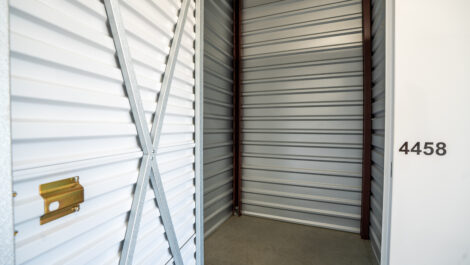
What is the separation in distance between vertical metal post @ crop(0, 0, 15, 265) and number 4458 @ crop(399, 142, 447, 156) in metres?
2.36

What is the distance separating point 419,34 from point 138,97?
2.19 meters

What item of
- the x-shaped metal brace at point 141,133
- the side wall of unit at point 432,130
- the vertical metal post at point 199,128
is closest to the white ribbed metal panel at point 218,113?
the vertical metal post at point 199,128

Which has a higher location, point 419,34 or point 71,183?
point 419,34

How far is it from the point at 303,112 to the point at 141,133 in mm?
3311

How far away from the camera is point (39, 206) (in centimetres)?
113

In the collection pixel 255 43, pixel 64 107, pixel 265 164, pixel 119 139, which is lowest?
pixel 265 164

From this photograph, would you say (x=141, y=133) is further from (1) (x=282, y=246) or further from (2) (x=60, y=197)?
(1) (x=282, y=246)

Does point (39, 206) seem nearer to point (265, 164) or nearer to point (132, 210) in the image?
point (132, 210)

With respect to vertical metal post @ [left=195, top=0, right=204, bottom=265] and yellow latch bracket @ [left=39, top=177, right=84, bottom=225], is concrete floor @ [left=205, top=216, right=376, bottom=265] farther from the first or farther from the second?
yellow latch bracket @ [left=39, top=177, right=84, bottom=225]

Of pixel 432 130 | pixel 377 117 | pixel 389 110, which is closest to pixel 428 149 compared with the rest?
pixel 432 130

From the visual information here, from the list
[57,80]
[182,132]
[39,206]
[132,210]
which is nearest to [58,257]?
[39,206]

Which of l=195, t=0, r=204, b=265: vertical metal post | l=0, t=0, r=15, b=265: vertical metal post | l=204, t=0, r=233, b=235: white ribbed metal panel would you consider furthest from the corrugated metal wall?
l=0, t=0, r=15, b=265: vertical metal post

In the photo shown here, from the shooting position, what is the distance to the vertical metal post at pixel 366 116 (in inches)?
144

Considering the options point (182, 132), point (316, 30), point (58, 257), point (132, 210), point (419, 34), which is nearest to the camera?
point (58, 257)
